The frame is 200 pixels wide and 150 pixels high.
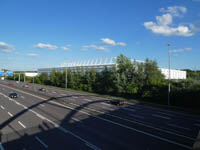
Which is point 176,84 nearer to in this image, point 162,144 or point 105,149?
point 162,144

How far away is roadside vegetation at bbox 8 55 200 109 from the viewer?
29.0m

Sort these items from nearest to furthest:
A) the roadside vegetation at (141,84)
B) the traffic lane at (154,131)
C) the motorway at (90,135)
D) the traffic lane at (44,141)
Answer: the traffic lane at (44,141) → the motorway at (90,135) → the traffic lane at (154,131) → the roadside vegetation at (141,84)

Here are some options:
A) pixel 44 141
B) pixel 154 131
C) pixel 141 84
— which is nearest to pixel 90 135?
pixel 44 141

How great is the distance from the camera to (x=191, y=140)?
40.8 feet

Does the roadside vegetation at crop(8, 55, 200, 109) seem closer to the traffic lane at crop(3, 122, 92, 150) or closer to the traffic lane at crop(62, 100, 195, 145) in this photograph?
the traffic lane at crop(62, 100, 195, 145)

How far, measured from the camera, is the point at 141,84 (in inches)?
1495

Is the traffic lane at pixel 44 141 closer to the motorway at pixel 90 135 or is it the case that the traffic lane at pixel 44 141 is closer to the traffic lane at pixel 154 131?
the motorway at pixel 90 135

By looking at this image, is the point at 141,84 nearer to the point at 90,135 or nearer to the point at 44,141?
the point at 90,135

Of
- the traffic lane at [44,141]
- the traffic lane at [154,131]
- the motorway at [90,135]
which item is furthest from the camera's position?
the traffic lane at [154,131]

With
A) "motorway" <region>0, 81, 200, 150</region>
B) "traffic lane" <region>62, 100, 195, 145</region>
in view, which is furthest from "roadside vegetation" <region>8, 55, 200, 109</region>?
"traffic lane" <region>62, 100, 195, 145</region>

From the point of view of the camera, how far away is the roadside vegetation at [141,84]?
1141 inches

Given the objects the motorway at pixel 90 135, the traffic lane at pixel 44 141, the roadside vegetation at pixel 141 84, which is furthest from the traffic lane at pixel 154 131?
the roadside vegetation at pixel 141 84

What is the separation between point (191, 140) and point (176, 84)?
22774 millimetres

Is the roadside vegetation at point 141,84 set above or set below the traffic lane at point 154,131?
above
